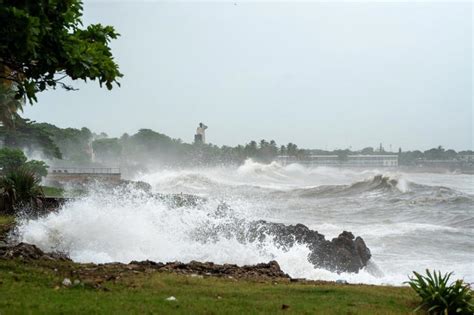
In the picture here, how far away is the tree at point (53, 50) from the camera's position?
691cm

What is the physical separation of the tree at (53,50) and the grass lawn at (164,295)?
8.55ft

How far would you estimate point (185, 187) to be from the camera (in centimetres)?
5619

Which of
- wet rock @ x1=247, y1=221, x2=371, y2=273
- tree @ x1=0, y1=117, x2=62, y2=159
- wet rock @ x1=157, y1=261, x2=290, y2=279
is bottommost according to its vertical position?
wet rock @ x1=247, y1=221, x2=371, y2=273

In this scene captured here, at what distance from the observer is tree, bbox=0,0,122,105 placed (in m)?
6.91

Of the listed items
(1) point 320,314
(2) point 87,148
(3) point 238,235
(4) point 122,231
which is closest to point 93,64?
(1) point 320,314

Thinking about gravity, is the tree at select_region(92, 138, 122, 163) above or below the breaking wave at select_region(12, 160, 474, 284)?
above

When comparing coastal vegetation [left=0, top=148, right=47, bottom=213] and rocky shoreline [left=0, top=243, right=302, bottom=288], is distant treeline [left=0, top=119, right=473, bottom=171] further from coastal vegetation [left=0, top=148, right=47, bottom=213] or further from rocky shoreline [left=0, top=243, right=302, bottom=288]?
rocky shoreline [left=0, top=243, right=302, bottom=288]

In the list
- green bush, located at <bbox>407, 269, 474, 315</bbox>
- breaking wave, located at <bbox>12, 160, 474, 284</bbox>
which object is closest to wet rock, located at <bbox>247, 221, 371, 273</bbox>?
breaking wave, located at <bbox>12, 160, 474, 284</bbox>

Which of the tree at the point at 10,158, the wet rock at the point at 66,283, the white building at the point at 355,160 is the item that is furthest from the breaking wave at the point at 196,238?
the white building at the point at 355,160

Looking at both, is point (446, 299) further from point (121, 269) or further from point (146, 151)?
point (146, 151)

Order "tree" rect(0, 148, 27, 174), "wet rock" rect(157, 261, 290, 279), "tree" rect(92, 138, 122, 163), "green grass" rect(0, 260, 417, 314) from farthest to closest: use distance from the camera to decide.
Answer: "tree" rect(92, 138, 122, 163), "tree" rect(0, 148, 27, 174), "wet rock" rect(157, 261, 290, 279), "green grass" rect(0, 260, 417, 314)

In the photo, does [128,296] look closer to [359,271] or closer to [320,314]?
[320,314]

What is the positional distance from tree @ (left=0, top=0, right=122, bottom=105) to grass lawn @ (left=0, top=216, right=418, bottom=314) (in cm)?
261

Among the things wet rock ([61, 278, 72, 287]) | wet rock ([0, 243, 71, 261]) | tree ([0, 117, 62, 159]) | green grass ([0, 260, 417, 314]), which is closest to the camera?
green grass ([0, 260, 417, 314])
